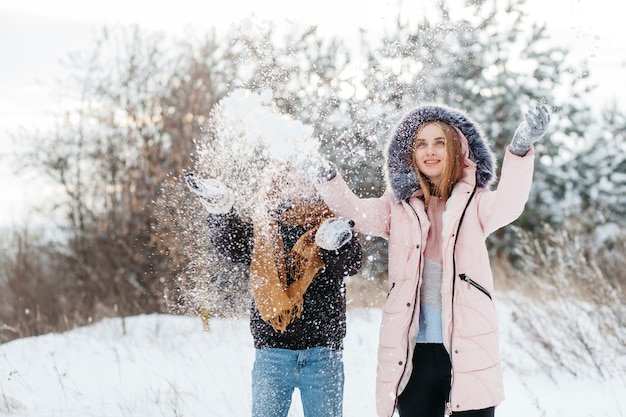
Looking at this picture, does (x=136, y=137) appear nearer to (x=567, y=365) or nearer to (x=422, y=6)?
(x=422, y=6)

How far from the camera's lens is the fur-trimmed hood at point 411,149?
2531mm

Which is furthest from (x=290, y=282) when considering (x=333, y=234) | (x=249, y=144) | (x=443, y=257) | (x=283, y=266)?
(x=249, y=144)

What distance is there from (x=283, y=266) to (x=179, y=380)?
2.95 metres

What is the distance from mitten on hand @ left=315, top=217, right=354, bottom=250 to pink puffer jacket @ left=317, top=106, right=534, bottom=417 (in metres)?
0.16

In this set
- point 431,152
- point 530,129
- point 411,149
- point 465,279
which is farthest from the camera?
point 411,149

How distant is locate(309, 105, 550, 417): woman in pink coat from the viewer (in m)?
2.23

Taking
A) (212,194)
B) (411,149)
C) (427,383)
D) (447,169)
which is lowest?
(427,383)

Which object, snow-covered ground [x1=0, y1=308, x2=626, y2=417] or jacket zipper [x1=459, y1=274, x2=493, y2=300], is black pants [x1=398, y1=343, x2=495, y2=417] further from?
snow-covered ground [x1=0, y1=308, x2=626, y2=417]

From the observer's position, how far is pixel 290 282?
243 cm

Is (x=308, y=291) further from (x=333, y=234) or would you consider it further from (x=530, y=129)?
(x=530, y=129)

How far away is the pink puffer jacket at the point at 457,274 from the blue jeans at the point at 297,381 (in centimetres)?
21

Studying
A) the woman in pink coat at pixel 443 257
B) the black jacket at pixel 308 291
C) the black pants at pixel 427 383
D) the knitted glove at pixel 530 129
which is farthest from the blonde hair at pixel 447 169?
the black pants at pixel 427 383

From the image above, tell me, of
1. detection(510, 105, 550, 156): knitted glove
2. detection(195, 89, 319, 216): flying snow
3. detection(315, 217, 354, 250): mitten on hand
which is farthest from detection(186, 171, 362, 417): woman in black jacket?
detection(510, 105, 550, 156): knitted glove

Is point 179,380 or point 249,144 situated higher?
point 249,144
